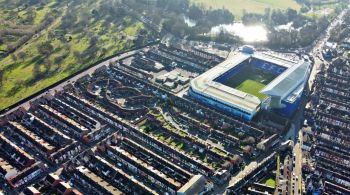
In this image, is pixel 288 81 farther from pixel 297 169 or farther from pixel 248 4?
pixel 248 4

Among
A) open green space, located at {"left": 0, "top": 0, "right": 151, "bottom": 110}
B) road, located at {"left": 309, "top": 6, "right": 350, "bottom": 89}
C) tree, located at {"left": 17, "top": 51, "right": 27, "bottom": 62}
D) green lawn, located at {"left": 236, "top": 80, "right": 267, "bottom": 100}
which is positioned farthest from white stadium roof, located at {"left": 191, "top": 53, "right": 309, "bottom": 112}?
tree, located at {"left": 17, "top": 51, "right": 27, "bottom": 62}

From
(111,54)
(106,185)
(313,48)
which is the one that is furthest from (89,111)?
(313,48)

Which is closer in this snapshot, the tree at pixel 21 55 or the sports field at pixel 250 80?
the sports field at pixel 250 80

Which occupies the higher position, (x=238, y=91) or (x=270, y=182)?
(x=238, y=91)

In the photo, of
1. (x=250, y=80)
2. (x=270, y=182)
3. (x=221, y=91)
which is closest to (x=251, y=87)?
(x=250, y=80)

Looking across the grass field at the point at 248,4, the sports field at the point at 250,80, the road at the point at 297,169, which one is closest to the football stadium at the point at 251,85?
the sports field at the point at 250,80

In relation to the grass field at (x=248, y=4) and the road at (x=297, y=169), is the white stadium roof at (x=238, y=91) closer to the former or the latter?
the road at (x=297, y=169)

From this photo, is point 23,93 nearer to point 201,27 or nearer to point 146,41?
point 146,41
